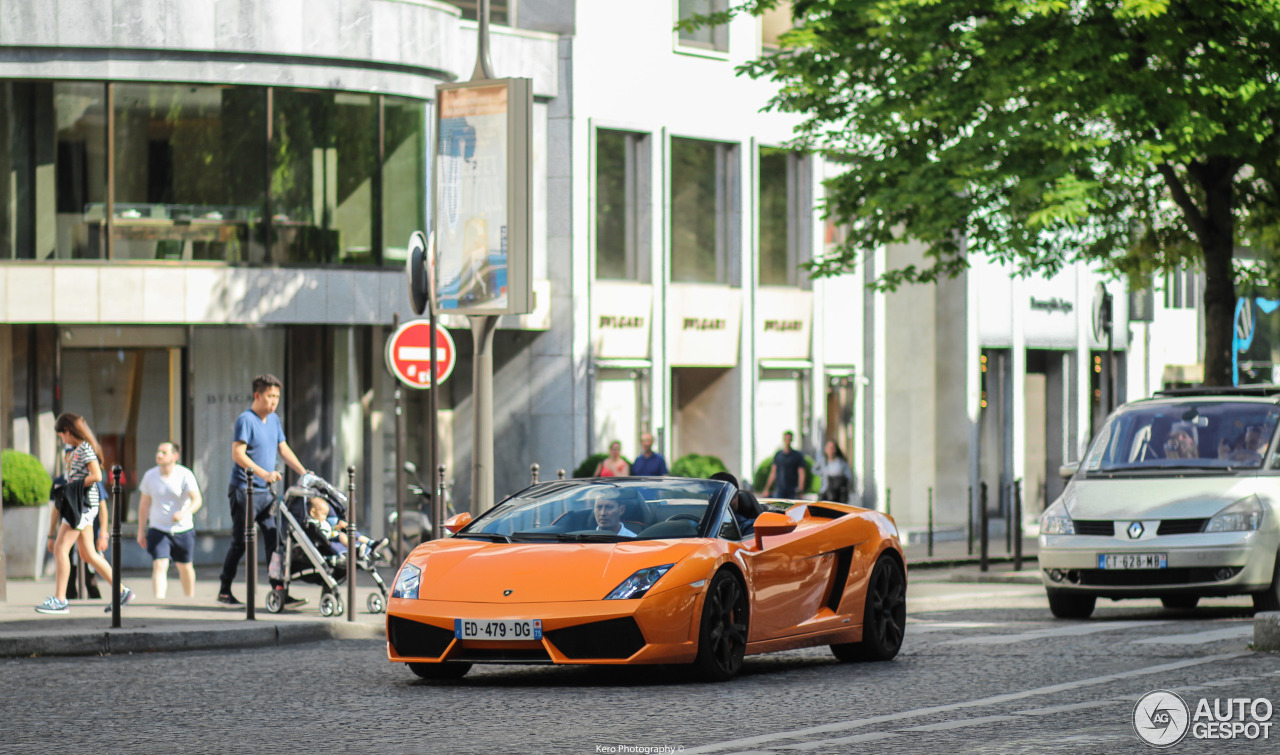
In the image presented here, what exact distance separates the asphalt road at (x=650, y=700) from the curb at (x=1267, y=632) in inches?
6.0

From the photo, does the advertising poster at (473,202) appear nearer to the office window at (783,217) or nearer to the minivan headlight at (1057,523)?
the minivan headlight at (1057,523)

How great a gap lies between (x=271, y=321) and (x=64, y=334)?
7.95 feet

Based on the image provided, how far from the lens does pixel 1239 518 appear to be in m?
16.2

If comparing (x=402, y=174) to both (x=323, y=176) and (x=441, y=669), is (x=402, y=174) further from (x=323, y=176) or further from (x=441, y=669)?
(x=441, y=669)

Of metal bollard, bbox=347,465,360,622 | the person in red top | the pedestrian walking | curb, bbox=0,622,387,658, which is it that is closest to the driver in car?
curb, bbox=0,622,387,658

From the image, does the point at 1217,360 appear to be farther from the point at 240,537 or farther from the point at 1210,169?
the point at 240,537

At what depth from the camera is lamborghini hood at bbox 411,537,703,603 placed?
1094 cm

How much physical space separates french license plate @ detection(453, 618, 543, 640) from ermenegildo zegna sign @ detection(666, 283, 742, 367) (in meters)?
20.1

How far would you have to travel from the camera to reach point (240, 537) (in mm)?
17578

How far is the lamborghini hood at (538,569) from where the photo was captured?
35.9 feet

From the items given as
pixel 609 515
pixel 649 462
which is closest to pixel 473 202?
pixel 609 515

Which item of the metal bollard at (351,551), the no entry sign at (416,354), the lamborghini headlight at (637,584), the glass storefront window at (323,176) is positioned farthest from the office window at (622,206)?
the lamborghini headlight at (637,584)

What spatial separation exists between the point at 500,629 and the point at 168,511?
7.97 m

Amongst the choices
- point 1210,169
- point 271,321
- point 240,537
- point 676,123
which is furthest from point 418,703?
point 676,123
